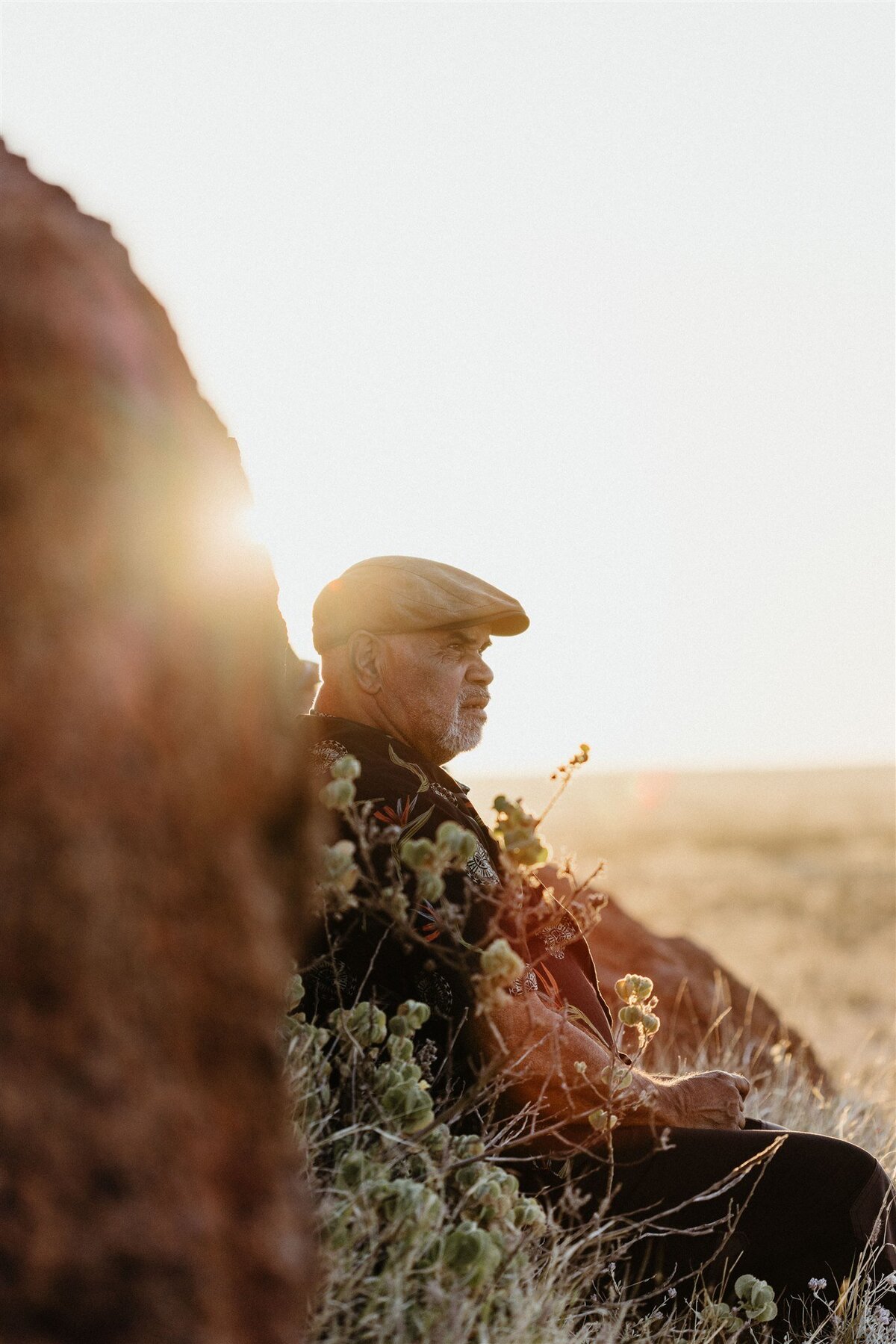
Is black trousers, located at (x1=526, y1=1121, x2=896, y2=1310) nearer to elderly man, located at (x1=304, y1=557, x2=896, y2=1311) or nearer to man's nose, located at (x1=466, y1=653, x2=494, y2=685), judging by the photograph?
elderly man, located at (x1=304, y1=557, x2=896, y2=1311)

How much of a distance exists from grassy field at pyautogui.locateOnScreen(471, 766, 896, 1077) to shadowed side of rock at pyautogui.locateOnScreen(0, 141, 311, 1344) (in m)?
0.63

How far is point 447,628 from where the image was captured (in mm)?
3299

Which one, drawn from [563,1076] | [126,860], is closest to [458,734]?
[563,1076]

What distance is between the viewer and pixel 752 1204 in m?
2.80

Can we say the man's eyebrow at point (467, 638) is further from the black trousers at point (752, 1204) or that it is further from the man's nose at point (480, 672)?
the black trousers at point (752, 1204)

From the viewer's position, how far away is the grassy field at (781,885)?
1541 cm

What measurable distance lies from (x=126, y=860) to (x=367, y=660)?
5.93 ft

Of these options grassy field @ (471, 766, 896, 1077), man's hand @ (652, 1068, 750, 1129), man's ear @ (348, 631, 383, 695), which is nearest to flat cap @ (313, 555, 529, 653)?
man's ear @ (348, 631, 383, 695)

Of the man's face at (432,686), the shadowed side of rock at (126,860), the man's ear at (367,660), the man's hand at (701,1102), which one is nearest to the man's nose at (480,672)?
the man's face at (432,686)

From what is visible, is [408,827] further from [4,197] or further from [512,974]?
[4,197]

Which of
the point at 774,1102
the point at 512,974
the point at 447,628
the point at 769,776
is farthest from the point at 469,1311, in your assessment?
the point at 769,776

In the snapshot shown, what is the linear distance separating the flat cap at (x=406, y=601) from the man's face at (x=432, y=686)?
0.05m

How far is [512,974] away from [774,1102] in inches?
142

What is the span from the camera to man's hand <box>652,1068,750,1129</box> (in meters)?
2.82
